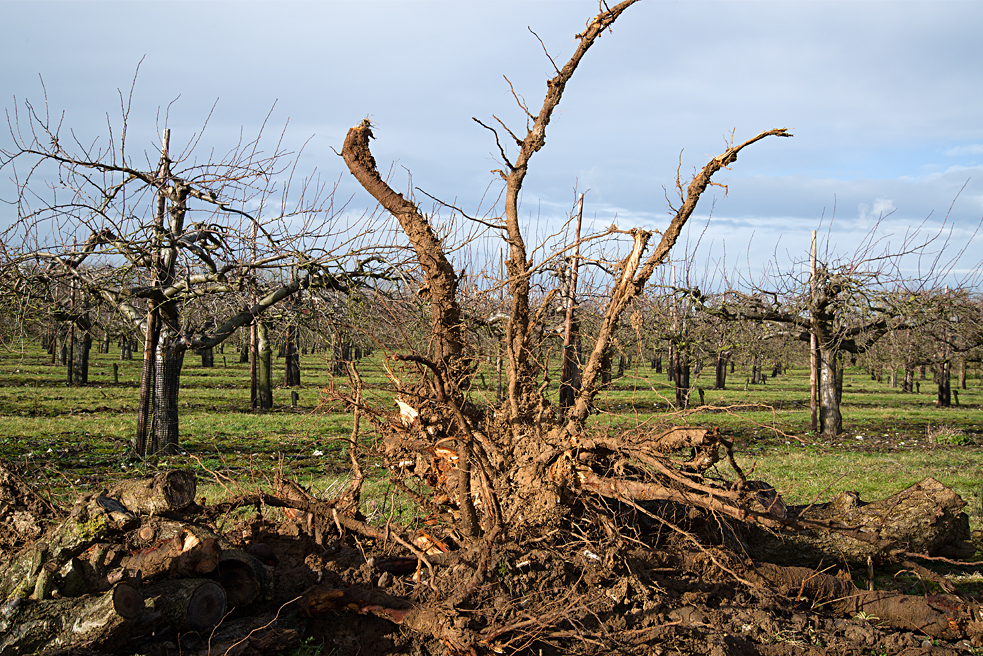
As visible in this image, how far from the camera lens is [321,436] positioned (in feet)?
40.4

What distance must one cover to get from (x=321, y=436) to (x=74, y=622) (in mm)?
9334

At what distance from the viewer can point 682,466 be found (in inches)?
178

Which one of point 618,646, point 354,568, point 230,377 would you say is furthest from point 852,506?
point 230,377

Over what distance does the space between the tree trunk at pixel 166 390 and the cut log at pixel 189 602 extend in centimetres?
727

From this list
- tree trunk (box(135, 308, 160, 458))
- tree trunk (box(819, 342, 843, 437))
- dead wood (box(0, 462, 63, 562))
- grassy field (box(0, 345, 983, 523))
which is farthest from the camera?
tree trunk (box(819, 342, 843, 437))

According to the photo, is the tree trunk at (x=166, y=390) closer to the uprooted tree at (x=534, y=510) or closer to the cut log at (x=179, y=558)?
the uprooted tree at (x=534, y=510)

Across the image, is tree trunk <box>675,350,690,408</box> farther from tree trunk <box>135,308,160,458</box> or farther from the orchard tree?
tree trunk <box>135,308,160,458</box>

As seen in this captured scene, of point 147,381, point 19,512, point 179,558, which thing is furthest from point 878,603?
point 147,381

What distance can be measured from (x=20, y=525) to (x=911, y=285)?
1714 cm

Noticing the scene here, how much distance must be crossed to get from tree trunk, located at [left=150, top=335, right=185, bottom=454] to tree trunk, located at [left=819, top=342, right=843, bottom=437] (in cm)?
1445

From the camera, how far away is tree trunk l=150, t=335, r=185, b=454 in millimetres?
9984

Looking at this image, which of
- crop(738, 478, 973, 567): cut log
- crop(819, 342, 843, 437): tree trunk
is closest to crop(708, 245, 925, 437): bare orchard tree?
crop(819, 342, 843, 437): tree trunk

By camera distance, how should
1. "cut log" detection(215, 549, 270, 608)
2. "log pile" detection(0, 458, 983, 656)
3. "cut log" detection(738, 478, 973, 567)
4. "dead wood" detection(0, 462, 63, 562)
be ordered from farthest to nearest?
"cut log" detection(738, 478, 973, 567), "dead wood" detection(0, 462, 63, 562), "cut log" detection(215, 549, 270, 608), "log pile" detection(0, 458, 983, 656)

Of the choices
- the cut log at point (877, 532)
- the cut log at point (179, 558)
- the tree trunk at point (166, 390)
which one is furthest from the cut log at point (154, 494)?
the tree trunk at point (166, 390)
